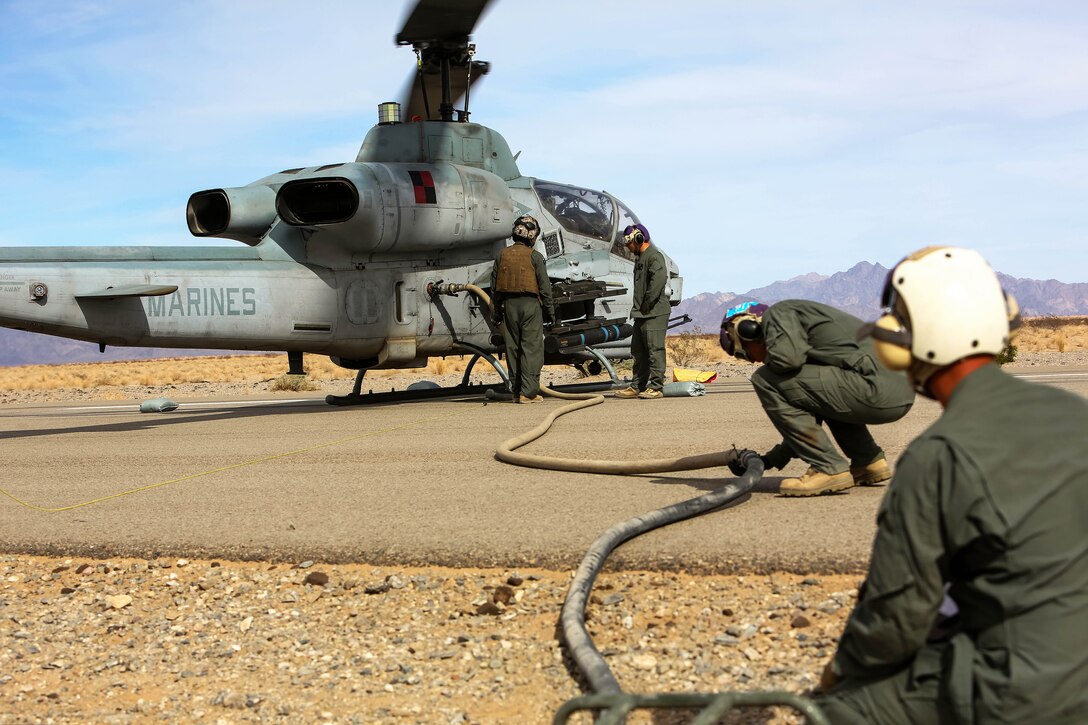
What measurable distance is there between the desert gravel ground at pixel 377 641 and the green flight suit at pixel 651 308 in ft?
26.1

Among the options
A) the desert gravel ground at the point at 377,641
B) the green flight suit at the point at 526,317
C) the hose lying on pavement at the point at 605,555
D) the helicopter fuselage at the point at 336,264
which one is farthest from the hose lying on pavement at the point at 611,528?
the helicopter fuselage at the point at 336,264

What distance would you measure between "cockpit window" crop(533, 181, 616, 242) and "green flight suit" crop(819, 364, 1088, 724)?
12.4m

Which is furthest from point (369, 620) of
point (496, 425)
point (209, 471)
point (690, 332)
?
point (690, 332)

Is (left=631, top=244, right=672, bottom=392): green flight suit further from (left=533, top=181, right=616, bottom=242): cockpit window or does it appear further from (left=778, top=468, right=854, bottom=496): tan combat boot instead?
(left=778, top=468, right=854, bottom=496): tan combat boot

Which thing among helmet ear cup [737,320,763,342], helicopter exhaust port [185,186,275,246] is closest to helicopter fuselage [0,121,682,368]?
helicopter exhaust port [185,186,275,246]

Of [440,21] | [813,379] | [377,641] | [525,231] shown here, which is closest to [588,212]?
[525,231]

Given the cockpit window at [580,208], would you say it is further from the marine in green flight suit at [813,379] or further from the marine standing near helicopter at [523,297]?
the marine in green flight suit at [813,379]

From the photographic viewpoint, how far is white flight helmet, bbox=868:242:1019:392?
2268 millimetres

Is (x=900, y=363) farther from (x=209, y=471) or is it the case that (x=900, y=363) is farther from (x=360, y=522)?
(x=209, y=471)

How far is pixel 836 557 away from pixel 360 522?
2706 mm

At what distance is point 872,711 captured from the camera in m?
2.27

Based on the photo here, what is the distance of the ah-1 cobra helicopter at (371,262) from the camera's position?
34.4 ft

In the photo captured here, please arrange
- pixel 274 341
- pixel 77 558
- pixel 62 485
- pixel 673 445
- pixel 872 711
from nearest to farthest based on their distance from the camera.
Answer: pixel 872 711
pixel 77 558
pixel 62 485
pixel 673 445
pixel 274 341

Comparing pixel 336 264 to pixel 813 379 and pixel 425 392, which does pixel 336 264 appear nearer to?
pixel 425 392
